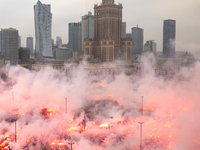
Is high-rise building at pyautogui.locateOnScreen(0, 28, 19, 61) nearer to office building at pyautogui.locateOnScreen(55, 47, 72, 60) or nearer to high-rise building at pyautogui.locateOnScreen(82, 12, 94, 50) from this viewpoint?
office building at pyautogui.locateOnScreen(55, 47, 72, 60)

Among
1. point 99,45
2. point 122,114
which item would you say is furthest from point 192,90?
point 99,45

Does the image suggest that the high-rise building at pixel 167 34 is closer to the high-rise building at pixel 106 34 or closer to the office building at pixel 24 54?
the high-rise building at pixel 106 34

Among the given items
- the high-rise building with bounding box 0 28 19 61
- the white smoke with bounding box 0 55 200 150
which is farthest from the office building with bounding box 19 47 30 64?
the white smoke with bounding box 0 55 200 150

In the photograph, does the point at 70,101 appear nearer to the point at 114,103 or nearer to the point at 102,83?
the point at 114,103

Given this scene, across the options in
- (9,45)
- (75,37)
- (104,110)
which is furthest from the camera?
(75,37)

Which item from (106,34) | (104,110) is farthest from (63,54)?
(104,110)

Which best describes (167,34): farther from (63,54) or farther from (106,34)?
(63,54)

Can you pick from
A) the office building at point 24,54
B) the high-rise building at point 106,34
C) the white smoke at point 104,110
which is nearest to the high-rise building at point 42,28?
the office building at point 24,54
